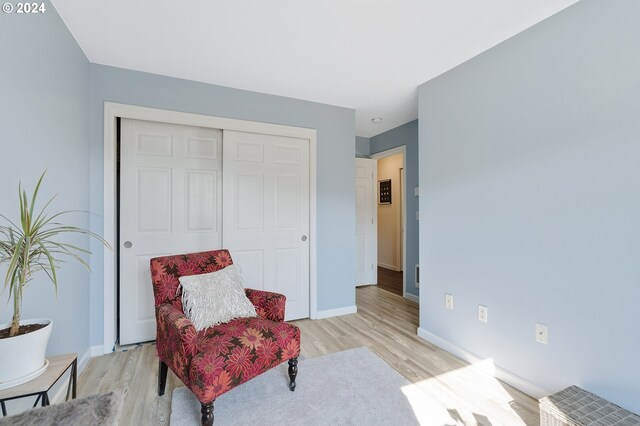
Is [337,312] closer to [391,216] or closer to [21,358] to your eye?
[21,358]

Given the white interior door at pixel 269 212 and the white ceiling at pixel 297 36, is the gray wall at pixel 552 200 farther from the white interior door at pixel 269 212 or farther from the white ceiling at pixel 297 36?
the white interior door at pixel 269 212

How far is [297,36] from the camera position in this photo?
202cm

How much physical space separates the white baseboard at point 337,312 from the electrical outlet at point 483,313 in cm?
147

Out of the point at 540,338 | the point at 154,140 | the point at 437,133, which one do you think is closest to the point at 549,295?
the point at 540,338

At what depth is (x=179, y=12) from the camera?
178cm

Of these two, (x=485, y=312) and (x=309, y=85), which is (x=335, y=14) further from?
(x=485, y=312)

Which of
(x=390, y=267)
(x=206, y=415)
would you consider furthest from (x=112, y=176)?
(x=390, y=267)

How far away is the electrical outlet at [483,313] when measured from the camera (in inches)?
85.0

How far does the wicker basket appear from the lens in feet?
4.39

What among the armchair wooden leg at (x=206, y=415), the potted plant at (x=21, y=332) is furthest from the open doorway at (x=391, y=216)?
the potted plant at (x=21, y=332)

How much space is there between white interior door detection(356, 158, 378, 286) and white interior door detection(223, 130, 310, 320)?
1.58 metres

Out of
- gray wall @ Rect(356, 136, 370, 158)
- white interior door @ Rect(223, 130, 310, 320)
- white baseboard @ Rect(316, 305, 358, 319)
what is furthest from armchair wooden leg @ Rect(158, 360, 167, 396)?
gray wall @ Rect(356, 136, 370, 158)

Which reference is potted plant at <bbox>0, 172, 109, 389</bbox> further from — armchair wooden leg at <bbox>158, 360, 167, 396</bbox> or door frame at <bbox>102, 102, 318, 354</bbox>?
Result: door frame at <bbox>102, 102, 318, 354</bbox>

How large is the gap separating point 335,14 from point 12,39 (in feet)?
5.36
